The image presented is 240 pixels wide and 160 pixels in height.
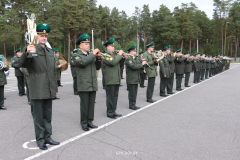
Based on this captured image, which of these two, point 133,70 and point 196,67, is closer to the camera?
point 133,70

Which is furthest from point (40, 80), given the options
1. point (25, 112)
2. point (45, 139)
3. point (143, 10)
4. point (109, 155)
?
point (143, 10)

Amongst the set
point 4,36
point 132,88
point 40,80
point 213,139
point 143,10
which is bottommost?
point 213,139

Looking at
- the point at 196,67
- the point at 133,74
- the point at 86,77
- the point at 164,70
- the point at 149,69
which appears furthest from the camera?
the point at 196,67

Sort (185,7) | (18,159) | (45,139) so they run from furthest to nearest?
(185,7), (45,139), (18,159)

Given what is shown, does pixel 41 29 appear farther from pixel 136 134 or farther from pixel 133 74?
pixel 133 74

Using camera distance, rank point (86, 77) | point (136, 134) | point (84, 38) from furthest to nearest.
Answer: point (86, 77) < point (84, 38) < point (136, 134)

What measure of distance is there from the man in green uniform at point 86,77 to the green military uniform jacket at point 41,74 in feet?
2.68

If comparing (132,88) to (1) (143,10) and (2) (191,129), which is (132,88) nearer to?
(2) (191,129)

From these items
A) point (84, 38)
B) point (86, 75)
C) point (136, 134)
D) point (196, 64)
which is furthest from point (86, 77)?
point (196, 64)

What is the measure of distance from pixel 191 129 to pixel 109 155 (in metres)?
2.25

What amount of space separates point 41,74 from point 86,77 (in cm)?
119

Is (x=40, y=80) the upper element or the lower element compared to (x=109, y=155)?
upper

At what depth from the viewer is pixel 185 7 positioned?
70500 mm

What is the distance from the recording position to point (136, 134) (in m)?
4.40
